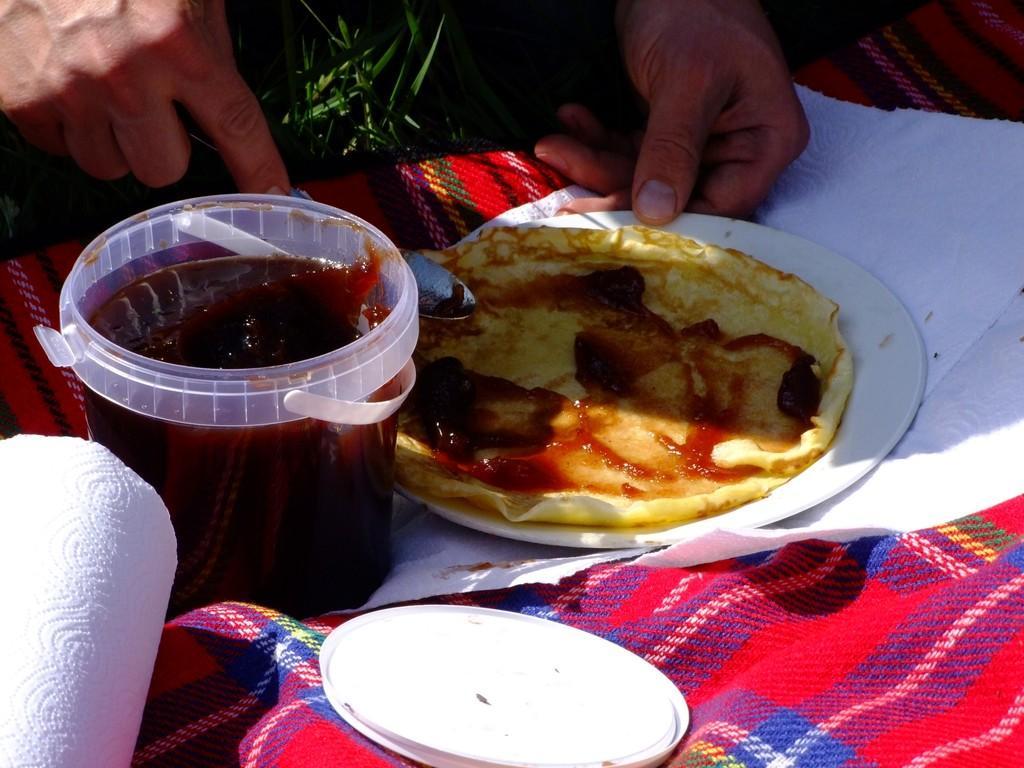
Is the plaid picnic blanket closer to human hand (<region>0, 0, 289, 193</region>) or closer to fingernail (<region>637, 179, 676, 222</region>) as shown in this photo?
human hand (<region>0, 0, 289, 193</region>)

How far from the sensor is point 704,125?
9.71ft

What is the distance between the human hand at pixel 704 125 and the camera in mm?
2889

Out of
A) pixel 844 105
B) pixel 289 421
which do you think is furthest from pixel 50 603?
pixel 844 105

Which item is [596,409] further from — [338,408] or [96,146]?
[96,146]

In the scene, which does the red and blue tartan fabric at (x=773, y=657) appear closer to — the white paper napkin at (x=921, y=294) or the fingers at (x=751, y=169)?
the white paper napkin at (x=921, y=294)

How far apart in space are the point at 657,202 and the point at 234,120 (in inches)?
41.2

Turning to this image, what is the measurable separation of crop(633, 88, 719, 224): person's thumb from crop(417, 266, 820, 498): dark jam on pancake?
0.35 metres

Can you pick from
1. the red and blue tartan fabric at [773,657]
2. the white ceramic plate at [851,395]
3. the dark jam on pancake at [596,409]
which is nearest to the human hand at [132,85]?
the dark jam on pancake at [596,409]

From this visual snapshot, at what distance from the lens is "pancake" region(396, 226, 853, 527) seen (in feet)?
7.28

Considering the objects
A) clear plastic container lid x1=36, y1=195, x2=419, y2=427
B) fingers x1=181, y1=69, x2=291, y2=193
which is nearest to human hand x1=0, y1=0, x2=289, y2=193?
fingers x1=181, y1=69, x2=291, y2=193

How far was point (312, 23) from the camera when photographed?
143 inches

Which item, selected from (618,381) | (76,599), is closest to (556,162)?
(618,381)

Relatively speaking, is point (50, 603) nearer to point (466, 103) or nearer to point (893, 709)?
Result: point (893, 709)

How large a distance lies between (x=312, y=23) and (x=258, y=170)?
147cm
